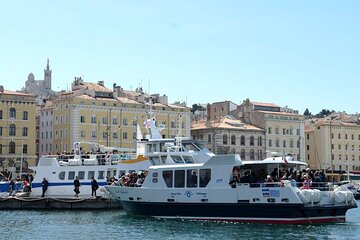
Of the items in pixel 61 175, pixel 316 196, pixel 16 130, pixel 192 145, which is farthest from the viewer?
pixel 16 130

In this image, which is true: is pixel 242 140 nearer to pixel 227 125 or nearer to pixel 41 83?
pixel 227 125

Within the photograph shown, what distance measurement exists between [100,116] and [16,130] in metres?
10.6

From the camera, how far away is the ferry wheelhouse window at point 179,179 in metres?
36.7

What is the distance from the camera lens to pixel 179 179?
1451 inches

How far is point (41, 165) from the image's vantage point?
47594 mm

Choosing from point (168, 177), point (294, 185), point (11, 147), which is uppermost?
point (11, 147)

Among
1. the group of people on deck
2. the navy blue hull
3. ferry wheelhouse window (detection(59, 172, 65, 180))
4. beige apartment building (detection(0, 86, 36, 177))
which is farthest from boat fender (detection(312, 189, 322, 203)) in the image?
beige apartment building (detection(0, 86, 36, 177))

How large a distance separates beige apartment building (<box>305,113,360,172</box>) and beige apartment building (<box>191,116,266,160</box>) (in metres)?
12.0

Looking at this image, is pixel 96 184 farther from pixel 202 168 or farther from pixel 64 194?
pixel 202 168

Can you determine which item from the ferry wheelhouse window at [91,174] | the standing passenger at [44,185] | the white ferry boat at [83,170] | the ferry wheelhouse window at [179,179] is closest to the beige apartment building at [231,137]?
the white ferry boat at [83,170]

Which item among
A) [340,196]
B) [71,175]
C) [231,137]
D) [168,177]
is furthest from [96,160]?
[231,137]

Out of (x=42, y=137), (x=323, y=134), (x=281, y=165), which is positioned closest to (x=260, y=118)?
(x=323, y=134)

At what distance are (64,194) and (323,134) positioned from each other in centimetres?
6892

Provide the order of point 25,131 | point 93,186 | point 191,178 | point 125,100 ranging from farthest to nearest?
point 125,100, point 25,131, point 93,186, point 191,178
